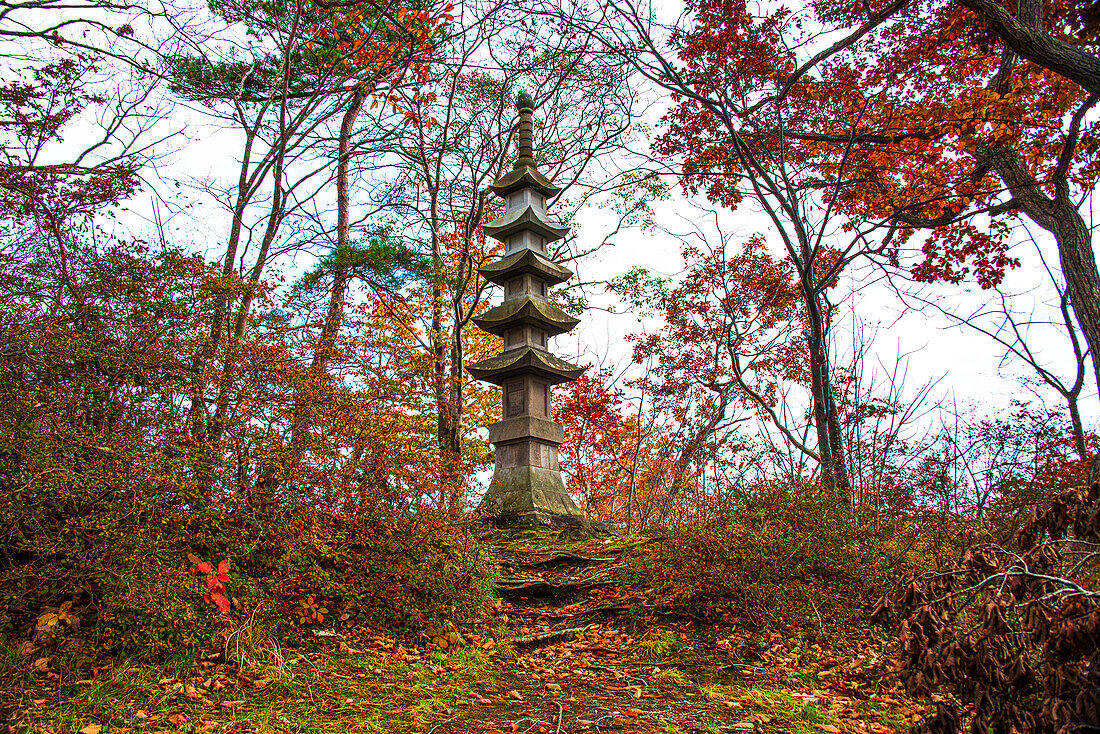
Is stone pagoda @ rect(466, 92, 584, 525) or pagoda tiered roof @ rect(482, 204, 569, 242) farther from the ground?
pagoda tiered roof @ rect(482, 204, 569, 242)

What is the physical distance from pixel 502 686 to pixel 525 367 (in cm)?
613

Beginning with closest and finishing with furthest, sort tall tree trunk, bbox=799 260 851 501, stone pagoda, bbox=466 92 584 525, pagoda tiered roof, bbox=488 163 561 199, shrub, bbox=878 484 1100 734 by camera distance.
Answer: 1. shrub, bbox=878 484 1100 734
2. tall tree trunk, bbox=799 260 851 501
3. stone pagoda, bbox=466 92 584 525
4. pagoda tiered roof, bbox=488 163 561 199

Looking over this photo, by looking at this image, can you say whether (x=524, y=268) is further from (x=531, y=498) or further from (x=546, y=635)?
(x=546, y=635)

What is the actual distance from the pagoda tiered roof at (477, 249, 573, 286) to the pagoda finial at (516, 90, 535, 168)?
84.1 inches

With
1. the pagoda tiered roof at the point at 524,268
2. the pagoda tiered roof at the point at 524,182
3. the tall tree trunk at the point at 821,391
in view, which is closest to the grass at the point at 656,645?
the tall tree trunk at the point at 821,391

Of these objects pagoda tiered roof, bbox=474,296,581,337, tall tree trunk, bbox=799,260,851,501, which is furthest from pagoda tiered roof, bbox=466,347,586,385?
tall tree trunk, bbox=799,260,851,501

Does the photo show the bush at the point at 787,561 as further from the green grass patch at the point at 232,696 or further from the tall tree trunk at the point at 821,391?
the green grass patch at the point at 232,696

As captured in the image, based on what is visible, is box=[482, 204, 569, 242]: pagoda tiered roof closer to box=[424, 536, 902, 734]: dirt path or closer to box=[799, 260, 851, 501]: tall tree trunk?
box=[799, 260, 851, 501]: tall tree trunk

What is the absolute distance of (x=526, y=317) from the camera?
1030 cm

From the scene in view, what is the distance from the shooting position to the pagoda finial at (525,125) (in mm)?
11898

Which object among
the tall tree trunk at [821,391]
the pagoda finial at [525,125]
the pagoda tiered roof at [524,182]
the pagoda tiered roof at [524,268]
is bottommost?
the tall tree trunk at [821,391]

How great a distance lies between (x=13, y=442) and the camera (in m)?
3.64

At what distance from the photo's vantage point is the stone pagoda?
31.1ft

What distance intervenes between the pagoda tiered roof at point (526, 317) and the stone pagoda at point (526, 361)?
2cm
